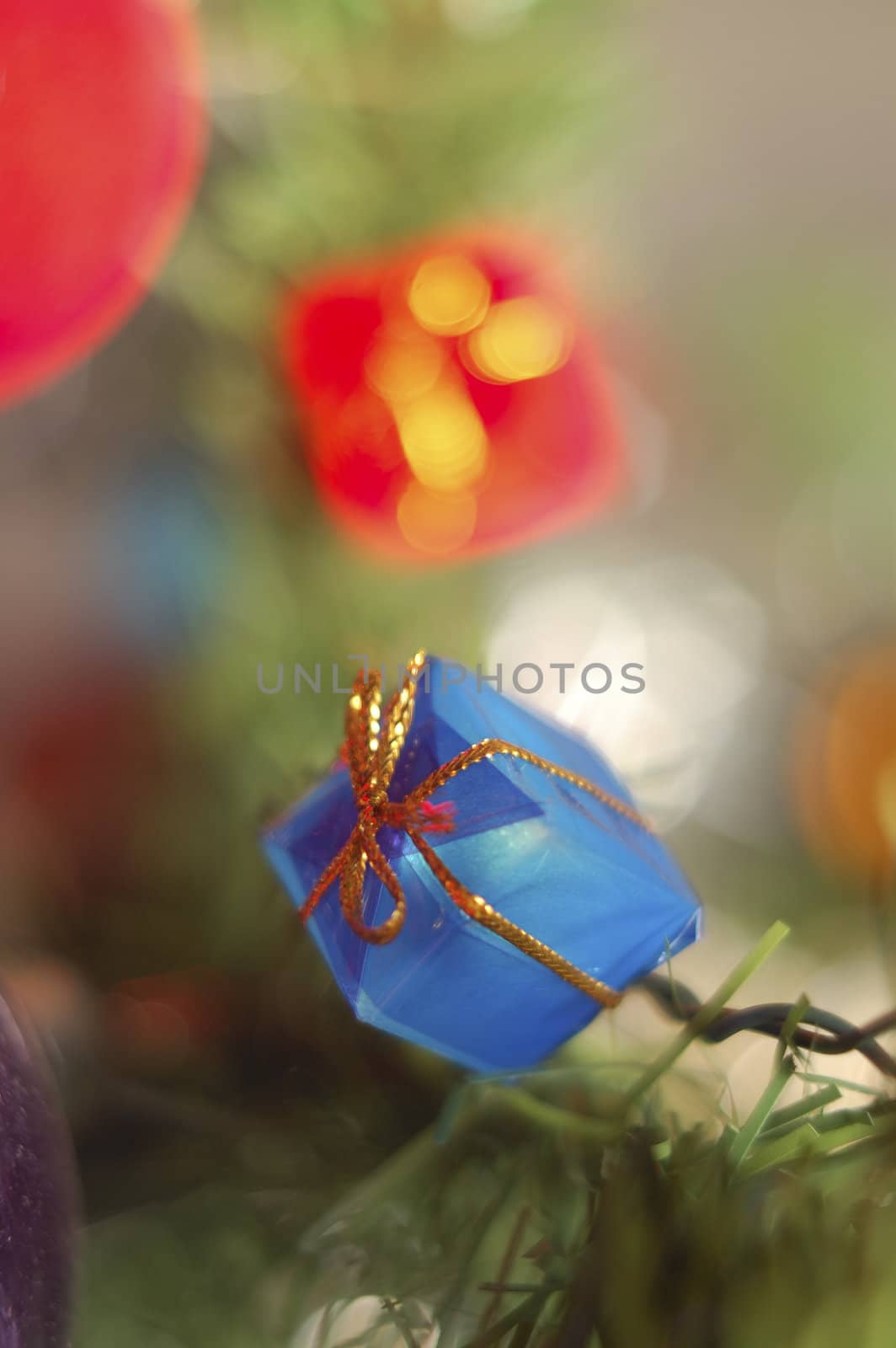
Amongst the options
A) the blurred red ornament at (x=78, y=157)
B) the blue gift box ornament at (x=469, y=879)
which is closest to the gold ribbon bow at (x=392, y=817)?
the blue gift box ornament at (x=469, y=879)

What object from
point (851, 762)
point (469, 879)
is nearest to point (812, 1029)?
point (469, 879)

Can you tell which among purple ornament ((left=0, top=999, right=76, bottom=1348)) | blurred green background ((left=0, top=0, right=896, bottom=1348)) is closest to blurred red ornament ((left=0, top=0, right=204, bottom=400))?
blurred green background ((left=0, top=0, right=896, bottom=1348))

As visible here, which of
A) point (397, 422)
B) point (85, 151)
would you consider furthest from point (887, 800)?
point (85, 151)

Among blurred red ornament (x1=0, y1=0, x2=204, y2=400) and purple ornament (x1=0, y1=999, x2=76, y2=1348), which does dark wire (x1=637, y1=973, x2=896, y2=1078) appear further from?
blurred red ornament (x1=0, y1=0, x2=204, y2=400)

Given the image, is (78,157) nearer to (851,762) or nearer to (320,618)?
(320,618)

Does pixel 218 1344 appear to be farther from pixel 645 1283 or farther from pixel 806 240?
pixel 806 240

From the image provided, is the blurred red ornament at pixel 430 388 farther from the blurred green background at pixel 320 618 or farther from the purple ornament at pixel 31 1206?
the purple ornament at pixel 31 1206
